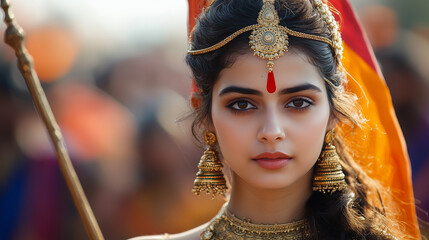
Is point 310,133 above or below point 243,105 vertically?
below

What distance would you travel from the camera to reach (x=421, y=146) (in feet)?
16.4

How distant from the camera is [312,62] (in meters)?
2.32

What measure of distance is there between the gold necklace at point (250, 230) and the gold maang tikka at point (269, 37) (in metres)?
0.57

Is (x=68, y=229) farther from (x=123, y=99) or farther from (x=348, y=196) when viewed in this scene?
(x=348, y=196)

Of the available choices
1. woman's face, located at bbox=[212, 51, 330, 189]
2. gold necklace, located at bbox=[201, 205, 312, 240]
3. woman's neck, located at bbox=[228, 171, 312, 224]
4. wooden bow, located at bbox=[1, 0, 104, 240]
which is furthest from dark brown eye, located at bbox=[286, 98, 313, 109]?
wooden bow, located at bbox=[1, 0, 104, 240]

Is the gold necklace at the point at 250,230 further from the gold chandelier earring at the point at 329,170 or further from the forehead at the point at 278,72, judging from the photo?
the forehead at the point at 278,72

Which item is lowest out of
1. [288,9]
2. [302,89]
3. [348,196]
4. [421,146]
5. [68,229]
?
[68,229]

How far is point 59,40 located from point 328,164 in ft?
17.5

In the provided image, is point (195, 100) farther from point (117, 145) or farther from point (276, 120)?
point (117, 145)

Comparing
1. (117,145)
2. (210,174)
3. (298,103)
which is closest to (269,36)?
(298,103)

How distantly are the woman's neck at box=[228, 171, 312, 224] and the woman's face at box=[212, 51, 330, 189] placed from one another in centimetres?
15

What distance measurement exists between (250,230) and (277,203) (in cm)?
15

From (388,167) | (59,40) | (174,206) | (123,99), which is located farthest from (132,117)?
(388,167)

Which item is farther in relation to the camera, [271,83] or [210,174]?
[210,174]
